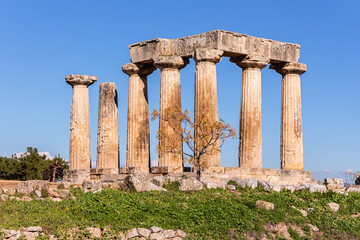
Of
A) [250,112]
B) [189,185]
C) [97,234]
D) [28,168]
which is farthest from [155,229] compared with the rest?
[28,168]

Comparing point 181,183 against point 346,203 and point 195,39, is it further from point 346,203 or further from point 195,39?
point 195,39

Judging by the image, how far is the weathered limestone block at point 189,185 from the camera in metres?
32.0

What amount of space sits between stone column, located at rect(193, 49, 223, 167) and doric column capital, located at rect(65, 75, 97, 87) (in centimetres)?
860

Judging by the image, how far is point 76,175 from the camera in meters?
44.2

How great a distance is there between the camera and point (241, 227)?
26.4 m

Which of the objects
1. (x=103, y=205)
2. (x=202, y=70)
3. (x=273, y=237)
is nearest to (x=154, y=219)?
(x=103, y=205)

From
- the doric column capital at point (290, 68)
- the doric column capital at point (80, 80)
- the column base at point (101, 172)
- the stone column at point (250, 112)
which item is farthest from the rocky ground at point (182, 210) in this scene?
the doric column capital at point (80, 80)

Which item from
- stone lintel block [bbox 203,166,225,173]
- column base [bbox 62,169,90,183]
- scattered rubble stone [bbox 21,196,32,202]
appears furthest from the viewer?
column base [bbox 62,169,90,183]

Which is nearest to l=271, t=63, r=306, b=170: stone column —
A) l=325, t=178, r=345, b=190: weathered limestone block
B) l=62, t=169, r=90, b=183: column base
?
l=325, t=178, r=345, b=190: weathered limestone block

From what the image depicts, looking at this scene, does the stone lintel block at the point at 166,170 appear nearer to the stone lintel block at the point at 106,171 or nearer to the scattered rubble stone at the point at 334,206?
the stone lintel block at the point at 106,171

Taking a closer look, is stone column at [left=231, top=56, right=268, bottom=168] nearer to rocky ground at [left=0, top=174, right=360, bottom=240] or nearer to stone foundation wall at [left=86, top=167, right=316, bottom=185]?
stone foundation wall at [left=86, top=167, right=316, bottom=185]

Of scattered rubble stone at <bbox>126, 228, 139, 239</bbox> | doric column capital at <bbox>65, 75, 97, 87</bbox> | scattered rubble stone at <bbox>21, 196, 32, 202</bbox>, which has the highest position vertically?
doric column capital at <bbox>65, 75, 97, 87</bbox>

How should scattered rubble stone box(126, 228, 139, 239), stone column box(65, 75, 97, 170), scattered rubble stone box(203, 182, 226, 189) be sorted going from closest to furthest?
scattered rubble stone box(126, 228, 139, 239) < scattered rubble stone box(203, 182, 226, 189) < stone column box(65, 75, 97, 170)

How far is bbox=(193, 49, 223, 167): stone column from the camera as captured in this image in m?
40.0
